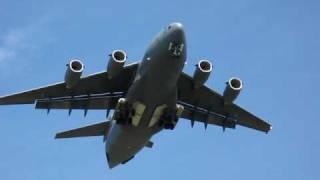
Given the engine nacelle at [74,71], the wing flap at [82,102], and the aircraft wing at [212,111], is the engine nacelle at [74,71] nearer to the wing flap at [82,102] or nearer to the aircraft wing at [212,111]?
the wing flap at [82,102]

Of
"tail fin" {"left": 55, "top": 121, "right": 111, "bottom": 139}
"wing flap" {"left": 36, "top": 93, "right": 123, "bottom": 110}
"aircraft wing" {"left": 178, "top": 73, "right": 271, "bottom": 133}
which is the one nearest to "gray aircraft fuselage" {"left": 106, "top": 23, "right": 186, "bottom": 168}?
"wing flap" {"left": 36, "top": 93, "right": 123, "bottom": 110}

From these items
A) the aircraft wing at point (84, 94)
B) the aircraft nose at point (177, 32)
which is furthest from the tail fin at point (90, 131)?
the aircraft nose at point (177, 32)

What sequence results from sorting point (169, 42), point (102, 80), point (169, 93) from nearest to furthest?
point (169, 42)
point (169, 93)
point (102, 80)

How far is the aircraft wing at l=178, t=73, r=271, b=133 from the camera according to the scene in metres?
23.2

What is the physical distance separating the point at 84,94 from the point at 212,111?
15.4ft

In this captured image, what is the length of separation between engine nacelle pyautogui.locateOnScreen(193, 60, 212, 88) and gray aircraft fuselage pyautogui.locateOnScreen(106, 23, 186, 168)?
3.99ft

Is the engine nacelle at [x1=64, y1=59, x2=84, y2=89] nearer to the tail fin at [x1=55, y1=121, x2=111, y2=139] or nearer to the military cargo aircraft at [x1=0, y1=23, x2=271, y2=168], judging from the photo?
the military cargo aircraft at [x1=0, y1=23, x2=271, y2=168]

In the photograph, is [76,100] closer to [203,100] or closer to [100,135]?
[100,135]

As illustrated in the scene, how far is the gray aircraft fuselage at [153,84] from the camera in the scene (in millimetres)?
19406

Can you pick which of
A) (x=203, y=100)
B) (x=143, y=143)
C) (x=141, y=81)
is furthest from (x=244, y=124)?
(x=141, y=81)

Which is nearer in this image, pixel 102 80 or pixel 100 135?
pixel 102 80

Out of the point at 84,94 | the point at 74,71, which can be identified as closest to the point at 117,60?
the point at 74,71

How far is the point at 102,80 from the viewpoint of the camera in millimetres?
22312

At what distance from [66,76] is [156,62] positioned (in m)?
3.18
